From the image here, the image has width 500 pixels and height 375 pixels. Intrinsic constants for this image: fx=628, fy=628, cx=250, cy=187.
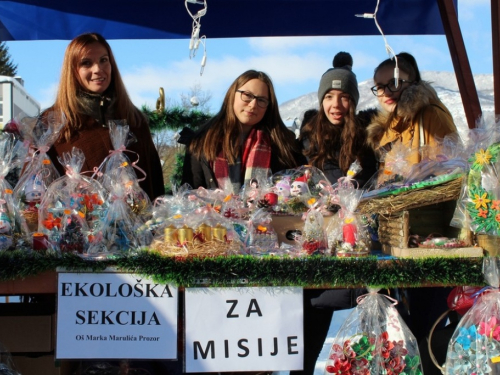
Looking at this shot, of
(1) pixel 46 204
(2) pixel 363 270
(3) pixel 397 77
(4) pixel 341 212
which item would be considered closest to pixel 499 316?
→ (2) pixel 363 270

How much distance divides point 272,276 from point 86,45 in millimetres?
1736

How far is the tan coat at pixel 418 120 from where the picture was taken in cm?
340

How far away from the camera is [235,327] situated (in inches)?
96.4

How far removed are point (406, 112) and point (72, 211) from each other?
185cm

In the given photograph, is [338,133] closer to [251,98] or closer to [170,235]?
[251,98]

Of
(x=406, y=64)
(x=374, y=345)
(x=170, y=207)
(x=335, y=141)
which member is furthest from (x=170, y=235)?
(x=406, y=64)

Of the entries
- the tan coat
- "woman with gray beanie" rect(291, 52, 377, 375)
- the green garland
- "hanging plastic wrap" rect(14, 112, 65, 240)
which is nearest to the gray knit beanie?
"woman with gray beanie" rect(291, 52, 377, 375)

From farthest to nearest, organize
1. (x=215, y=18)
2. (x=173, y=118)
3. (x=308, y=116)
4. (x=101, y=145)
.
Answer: (x=173, y=118) < (x=215, y=18) < (x=308, y=116) < (x=101, y=145)

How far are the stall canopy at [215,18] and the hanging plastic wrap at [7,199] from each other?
1.69 metres

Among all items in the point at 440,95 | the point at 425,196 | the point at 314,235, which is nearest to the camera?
the point at 425,196

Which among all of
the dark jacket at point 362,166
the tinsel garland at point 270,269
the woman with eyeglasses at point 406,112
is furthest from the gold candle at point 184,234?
the woman with eyeglasses at point 406,112

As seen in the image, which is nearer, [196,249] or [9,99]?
[196,249]

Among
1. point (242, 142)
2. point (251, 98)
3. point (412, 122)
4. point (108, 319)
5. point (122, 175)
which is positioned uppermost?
point (251, 98)

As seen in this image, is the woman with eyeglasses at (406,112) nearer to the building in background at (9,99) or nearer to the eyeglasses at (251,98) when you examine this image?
the eyeglasses at (251,98)
